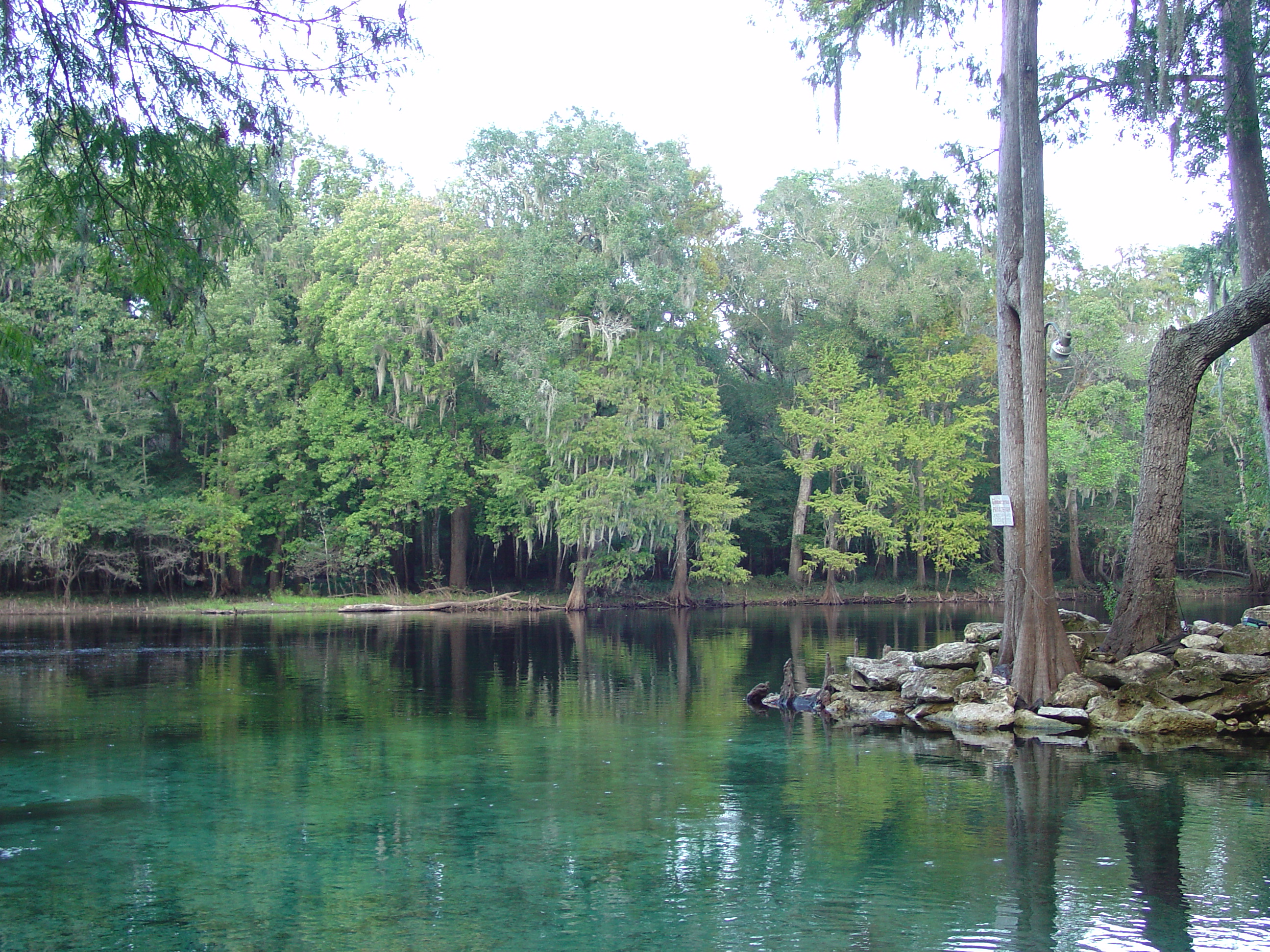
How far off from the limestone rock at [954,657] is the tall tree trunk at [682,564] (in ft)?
80.1

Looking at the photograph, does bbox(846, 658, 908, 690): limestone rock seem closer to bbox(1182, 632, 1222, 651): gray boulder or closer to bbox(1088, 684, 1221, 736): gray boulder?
bbox(1088, 684, 1221, 736): gray boulder

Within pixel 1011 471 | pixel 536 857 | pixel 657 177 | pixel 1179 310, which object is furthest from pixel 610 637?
pixel 1179 310

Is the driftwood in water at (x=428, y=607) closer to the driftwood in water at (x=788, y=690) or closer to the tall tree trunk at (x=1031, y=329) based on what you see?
the driftwood in water at (x=788, y=690)

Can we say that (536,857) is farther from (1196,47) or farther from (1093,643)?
(1196,47)

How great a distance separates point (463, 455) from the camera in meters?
39.8

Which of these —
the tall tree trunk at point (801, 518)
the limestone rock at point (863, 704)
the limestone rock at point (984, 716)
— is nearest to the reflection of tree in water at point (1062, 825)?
the limestone rock at point (984, 716)

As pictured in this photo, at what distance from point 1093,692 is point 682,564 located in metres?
27.4

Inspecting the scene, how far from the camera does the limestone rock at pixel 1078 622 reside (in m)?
14.8

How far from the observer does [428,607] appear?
1480 inches

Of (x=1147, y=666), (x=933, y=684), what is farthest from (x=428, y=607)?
(x=1147, y=666)

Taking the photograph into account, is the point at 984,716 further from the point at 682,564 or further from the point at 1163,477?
the point at 682,564

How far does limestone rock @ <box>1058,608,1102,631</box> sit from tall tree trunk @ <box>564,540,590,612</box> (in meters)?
23.7

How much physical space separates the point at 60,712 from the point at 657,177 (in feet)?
90.7

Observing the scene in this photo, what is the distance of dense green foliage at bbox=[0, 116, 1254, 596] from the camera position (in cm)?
3606
